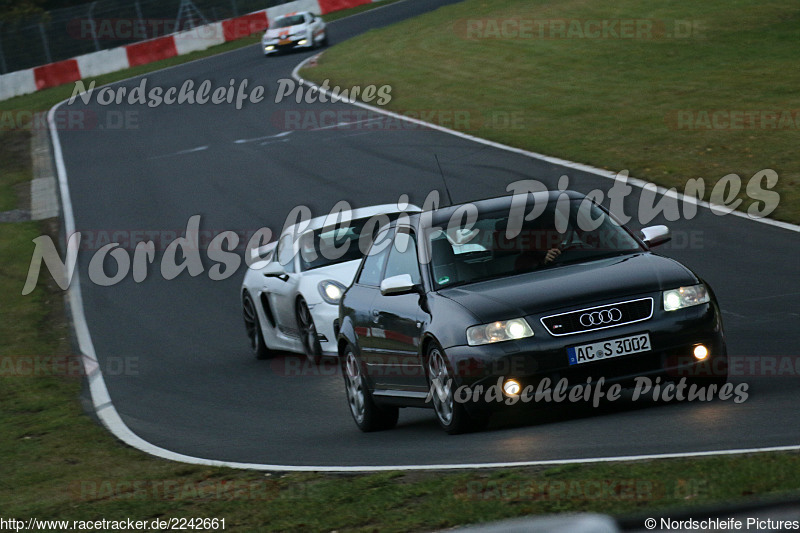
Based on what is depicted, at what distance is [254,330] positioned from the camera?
1469 cm

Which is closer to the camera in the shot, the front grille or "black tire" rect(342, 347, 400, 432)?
the front grille

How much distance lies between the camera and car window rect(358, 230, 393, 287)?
392 inches

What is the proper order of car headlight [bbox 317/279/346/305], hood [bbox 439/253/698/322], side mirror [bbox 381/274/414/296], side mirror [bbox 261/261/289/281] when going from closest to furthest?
hood [bbox 439/253/698/322], side mirror [bbox 381/274/414/296], car headlight [bbox 317/279/346/305], side mirror [bbox 261/261/289/281]

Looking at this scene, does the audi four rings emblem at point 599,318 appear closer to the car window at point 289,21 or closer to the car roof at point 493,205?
the car roof at point 493,205

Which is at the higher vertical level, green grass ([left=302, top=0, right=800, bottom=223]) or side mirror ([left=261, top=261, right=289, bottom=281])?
side mirror ([left=261, top=261, right=289, bottom=281])

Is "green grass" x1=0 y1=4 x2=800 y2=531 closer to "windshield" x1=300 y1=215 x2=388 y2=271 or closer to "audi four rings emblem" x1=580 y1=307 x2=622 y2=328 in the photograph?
"audi four rings emblem" x1=580 y1=307 x2=622 y2=328

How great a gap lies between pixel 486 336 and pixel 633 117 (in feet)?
61.1

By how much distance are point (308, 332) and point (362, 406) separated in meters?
3.19

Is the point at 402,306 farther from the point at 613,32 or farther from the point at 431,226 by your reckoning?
the point at 613,32

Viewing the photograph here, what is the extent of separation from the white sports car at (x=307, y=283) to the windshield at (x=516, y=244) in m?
3.35

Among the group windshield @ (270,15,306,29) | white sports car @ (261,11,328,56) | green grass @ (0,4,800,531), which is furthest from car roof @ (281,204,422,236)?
windshield @ (270,15,306,29)

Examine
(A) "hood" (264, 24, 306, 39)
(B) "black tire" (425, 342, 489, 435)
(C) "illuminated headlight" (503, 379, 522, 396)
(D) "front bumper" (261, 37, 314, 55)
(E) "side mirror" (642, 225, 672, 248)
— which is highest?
(E) "side mirror" (642, 225, 672, 248)

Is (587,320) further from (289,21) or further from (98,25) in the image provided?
(98,25)

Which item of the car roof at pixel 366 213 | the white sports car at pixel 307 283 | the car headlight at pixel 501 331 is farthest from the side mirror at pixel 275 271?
the car headlight at pixel 501 331
